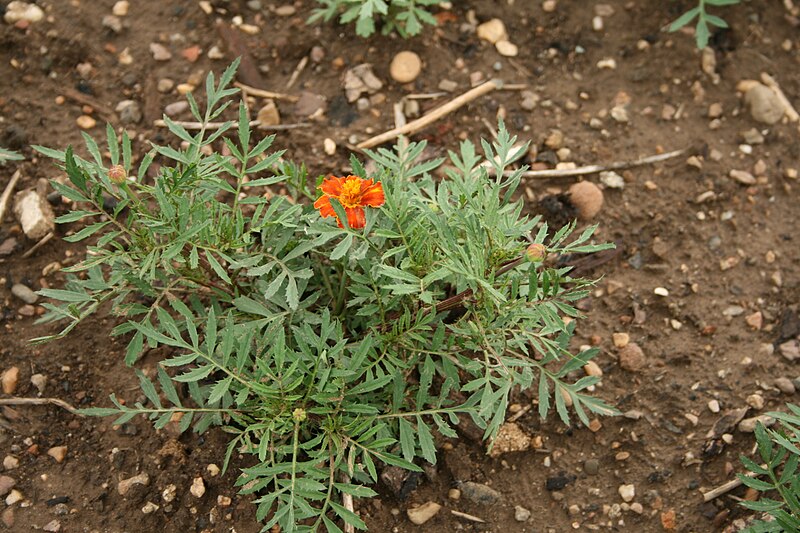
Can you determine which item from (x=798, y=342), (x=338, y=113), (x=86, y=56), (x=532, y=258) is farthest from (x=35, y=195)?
(x=798, y=342)

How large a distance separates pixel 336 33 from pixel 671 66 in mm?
1451

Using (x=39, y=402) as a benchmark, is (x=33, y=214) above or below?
above

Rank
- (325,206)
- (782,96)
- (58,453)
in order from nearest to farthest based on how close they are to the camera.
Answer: (325,206), (58,453), (782,96)

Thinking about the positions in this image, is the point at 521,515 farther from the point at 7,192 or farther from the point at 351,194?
the point at 7,192

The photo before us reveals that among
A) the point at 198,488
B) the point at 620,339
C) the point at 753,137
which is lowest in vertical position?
the point at 198,488

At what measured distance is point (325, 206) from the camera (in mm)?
2082

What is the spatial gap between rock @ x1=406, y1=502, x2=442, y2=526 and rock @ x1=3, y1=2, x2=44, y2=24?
7.86 ft

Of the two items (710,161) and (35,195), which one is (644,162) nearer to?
(710,161)

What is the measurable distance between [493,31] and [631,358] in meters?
1.56

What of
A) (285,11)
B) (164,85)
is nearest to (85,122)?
(164,85)

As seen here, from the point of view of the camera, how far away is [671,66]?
11.1ft

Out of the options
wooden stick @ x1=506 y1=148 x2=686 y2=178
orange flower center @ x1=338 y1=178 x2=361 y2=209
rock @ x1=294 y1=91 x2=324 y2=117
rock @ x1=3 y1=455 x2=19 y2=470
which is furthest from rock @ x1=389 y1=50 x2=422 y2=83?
rock @ x1=3 y1=455 x2=19 y2=470

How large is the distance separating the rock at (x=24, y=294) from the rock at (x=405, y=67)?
5.34 feet

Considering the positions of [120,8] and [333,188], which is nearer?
[333,188]
